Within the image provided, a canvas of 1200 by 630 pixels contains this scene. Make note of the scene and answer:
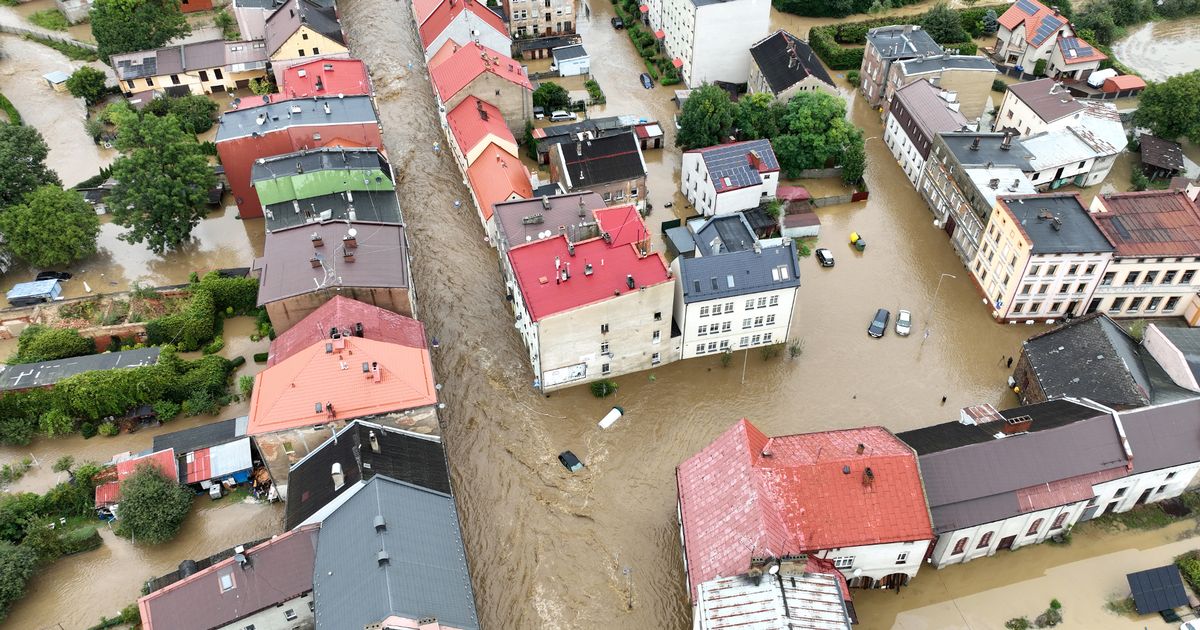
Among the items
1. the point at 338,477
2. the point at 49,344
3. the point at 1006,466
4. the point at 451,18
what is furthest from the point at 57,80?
the point at 1006,466

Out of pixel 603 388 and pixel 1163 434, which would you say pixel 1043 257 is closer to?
pixel 1163 434

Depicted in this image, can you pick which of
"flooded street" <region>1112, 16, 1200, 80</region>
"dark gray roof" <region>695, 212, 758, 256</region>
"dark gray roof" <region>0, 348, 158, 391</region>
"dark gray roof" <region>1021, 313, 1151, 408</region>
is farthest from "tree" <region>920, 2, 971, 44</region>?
"dark gray roof" <region>0, 348, 158, 391</region>

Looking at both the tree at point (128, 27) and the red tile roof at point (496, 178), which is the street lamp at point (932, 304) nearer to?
the red tile roof at point (496, 178)

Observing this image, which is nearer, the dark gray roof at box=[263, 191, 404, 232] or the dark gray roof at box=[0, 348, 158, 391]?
the dark gray roof at box=[0, 348, 158, 391]

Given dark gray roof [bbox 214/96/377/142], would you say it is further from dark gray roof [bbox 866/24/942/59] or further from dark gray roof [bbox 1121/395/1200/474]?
dark gray roof [bbox 1121/395/1200/474]

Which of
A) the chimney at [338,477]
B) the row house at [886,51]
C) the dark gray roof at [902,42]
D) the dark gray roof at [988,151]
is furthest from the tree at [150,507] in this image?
the dark gray roof at [902,42]
